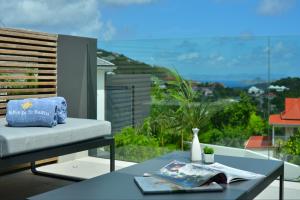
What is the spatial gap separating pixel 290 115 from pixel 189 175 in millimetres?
2111

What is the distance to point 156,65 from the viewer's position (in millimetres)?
4934

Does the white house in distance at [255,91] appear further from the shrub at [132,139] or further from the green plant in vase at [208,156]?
the green plant in vase at [208,156]

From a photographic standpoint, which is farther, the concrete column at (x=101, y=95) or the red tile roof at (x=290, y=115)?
the concrete column at (x=101, y=95)

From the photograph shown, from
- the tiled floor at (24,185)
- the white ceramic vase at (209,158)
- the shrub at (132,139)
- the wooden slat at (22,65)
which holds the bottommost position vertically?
the tiled floor at (24,185)

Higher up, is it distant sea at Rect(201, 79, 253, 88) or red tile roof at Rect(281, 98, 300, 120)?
distant sea at Rect(201, 79, 253, 88)

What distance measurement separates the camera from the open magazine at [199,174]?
2.22 meters

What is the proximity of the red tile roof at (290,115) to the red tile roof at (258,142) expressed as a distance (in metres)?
0.19

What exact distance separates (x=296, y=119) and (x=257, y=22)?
17.7m

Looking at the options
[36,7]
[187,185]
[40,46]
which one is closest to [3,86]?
[40,46]

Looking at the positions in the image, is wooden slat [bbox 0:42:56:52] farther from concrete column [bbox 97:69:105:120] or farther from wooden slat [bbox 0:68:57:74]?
concrete column [bbox 97:69:105:120]

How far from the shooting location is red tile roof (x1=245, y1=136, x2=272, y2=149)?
13.9ft

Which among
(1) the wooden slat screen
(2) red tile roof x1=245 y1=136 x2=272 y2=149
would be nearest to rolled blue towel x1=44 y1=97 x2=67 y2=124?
(1) the wooden slat screen

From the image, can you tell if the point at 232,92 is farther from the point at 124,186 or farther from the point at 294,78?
the point at 124,186

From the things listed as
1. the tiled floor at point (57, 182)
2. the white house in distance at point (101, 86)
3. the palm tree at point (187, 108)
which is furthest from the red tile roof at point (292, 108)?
the white house in distance at point (101, 86)
